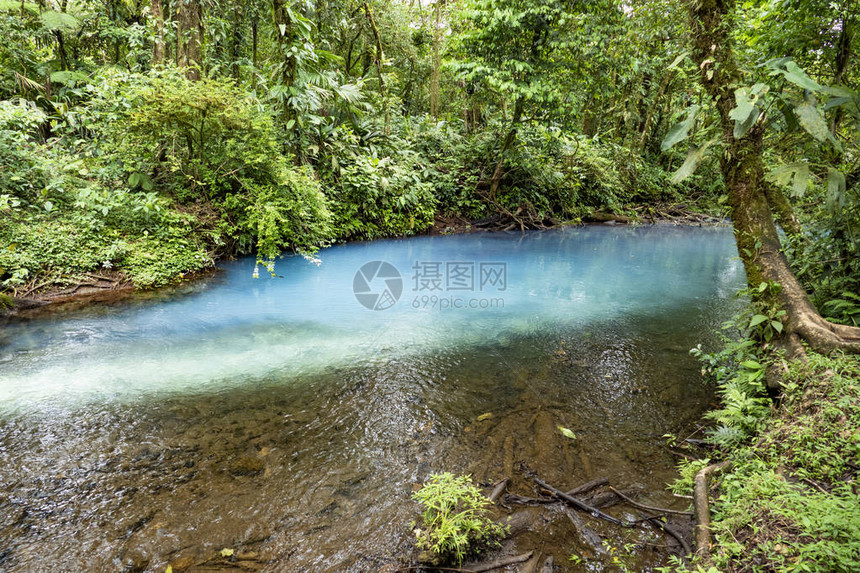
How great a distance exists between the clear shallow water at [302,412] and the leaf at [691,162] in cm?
182

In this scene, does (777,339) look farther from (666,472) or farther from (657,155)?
(657,155)

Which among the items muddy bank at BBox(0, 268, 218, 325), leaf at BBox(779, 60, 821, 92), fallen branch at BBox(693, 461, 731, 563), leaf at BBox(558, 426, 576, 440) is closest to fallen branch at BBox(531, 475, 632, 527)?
fallen branch at BBox(693, 461, 731, 563)

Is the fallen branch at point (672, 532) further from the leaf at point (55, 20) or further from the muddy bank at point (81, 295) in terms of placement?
the leaf at point (55, 20)

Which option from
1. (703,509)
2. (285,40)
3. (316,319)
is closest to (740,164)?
(703,509)

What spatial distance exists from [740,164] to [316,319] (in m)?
4.72

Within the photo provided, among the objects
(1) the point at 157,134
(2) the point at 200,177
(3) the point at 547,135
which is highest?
(3) the point at 547,135

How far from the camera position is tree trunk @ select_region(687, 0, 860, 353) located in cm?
322

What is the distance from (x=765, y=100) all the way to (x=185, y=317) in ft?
20.3

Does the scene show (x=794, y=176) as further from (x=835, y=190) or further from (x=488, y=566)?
(x=488, y=566)

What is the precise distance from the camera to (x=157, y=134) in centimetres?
699

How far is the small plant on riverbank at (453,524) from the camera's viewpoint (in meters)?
2.01

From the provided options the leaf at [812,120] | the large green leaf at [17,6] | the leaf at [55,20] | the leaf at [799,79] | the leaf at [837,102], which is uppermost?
the large green leaf at [17,6]

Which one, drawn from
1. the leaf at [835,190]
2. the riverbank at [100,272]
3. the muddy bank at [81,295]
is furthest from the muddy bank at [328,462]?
the riverbank at [100,272]

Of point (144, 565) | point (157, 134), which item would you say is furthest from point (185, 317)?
point (144, 565)
